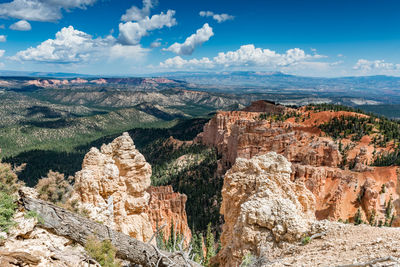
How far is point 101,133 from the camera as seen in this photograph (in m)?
157

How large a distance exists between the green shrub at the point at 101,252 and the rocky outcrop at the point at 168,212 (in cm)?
2709

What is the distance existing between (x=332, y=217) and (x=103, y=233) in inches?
1265

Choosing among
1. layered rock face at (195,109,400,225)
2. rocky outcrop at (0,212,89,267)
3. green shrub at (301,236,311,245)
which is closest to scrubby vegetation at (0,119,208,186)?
layered rock face at (195,109,400,225)

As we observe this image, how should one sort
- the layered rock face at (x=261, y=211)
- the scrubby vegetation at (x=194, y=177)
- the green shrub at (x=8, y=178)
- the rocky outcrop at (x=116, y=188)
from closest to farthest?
the layered rock face at (x=261, y=211), the green shrub at (x=8, y=178), the rocky outcrop at (x=116, y=188), the scrubby vegetation at (x=194, y=177)

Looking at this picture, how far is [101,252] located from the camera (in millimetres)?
6480

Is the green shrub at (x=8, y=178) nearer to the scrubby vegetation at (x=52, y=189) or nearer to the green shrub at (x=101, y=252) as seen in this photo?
the scrubby vegetation at (x=52, y=189)

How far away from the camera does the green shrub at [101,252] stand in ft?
20.9

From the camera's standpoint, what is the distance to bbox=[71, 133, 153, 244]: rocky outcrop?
12.9 metres

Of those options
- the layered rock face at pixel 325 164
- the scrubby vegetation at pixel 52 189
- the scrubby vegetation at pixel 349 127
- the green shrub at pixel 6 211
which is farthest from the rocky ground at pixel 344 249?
the scrubby vegetation at pixel 349 127

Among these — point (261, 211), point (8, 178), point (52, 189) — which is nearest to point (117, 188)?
point (52, 189)

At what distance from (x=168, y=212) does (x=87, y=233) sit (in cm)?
2981

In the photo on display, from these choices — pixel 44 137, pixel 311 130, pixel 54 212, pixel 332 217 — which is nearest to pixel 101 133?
pixel 44 137

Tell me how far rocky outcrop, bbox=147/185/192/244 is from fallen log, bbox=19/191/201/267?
86.9 ft

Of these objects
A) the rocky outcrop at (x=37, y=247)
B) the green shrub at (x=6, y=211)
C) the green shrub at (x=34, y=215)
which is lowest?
the rocky outcrop at (x=37, y=247)
